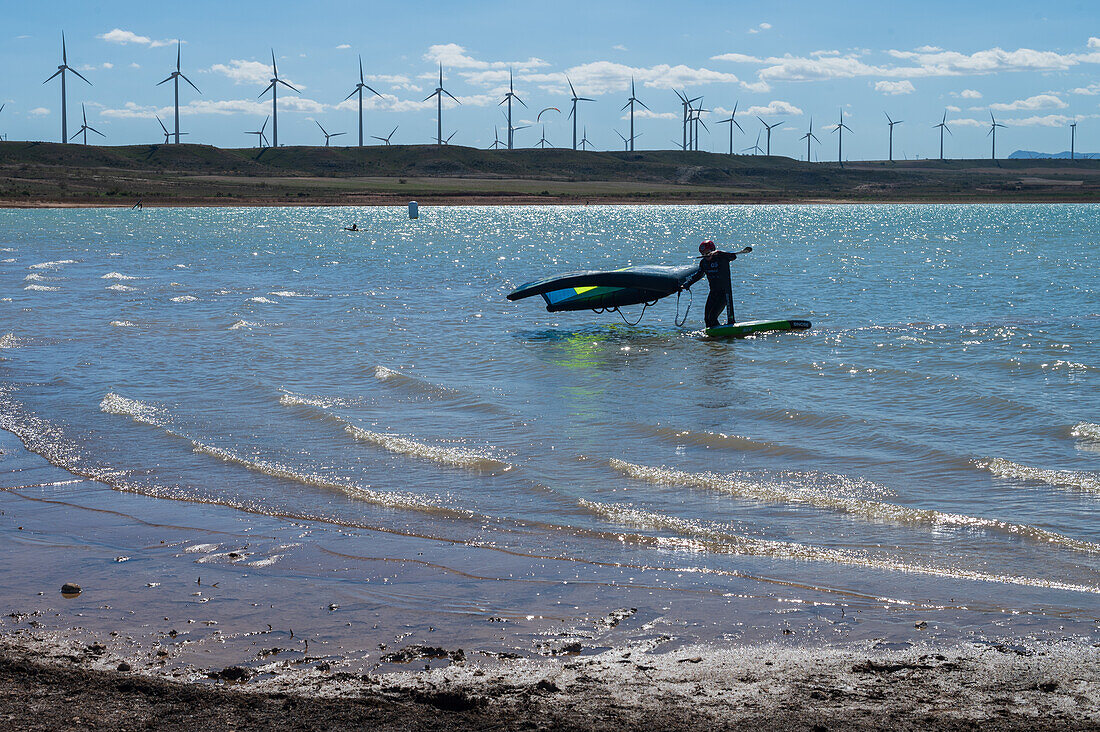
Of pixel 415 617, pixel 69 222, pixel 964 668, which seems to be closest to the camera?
pixel 964 668

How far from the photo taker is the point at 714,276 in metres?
25.9

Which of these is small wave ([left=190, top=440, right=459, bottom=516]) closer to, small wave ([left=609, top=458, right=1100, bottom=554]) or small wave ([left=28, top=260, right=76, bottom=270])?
small wave ([left=609, top=458, right=1100, bottom=554])

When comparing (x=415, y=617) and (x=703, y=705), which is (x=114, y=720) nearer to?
(x=415, y=617)

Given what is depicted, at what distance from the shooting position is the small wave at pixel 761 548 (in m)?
9.26

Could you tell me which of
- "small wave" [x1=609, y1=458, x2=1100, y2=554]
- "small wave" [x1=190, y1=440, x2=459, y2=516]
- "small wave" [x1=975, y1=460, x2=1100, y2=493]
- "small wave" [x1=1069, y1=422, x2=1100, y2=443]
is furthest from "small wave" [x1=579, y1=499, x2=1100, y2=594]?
"small wave" [x1=1069, y1=422, x2=1100, y2=443]

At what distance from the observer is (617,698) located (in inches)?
259

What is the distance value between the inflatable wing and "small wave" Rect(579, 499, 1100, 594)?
15.9 meters

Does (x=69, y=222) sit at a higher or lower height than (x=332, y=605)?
higher

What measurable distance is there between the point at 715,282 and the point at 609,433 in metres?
11.4

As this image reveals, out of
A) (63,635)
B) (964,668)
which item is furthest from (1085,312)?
(63,635)

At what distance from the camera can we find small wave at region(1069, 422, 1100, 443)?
49.4 feet

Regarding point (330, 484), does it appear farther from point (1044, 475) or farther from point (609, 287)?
point (609, 287)

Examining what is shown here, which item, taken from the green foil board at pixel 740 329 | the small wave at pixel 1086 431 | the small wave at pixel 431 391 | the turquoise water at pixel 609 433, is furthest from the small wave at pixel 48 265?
the small wave at pixel 1086 431

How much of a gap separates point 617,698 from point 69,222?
3823 inches
